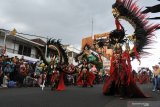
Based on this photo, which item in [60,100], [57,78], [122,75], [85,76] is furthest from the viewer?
[85,76]

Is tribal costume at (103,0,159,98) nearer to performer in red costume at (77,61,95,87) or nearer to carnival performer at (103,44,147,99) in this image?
carnival performer at (103,44,147,99)

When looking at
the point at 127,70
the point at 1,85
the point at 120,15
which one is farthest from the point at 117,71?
the point at 1,85

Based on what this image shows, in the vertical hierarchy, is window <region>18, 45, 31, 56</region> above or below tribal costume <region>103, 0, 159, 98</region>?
above

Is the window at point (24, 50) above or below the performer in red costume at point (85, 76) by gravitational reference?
above

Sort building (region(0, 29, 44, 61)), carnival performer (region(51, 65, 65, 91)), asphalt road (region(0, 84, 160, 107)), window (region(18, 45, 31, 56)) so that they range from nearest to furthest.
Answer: asphalt road (region(0, 84, 160, 107)) < carnival performer (region(51, 65, 65, 91)) < building (region(0, 29, 44, 61)) < window (region(18, 45, 31, 56))

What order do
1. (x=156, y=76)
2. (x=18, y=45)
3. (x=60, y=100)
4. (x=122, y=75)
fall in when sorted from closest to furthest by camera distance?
(x=60, y=100), (x=122, y=75), (x=156, y=76), (x=18, y=45)

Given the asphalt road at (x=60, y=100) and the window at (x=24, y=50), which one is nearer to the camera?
the asphalt road at (x=60, y=100)

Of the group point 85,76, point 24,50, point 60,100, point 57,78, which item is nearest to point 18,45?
point 24,50

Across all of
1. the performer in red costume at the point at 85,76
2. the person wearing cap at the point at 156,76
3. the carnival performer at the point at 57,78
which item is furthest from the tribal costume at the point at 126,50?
the performer in red costume at the point at 85,76

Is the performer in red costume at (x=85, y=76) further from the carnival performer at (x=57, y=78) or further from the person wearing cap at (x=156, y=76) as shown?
the person wearing cap at (x=156, y=76)

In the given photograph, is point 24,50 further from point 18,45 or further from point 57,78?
point 57,78

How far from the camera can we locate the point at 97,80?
24469mm

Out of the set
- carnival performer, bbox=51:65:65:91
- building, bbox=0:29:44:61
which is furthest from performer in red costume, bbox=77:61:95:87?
building, bbox=0:29:44:61

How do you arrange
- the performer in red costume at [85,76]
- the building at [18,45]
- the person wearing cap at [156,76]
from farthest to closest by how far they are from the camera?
the building at [18,45], the performer in red costume at [85,76], the person wearing cap at [156,76]
